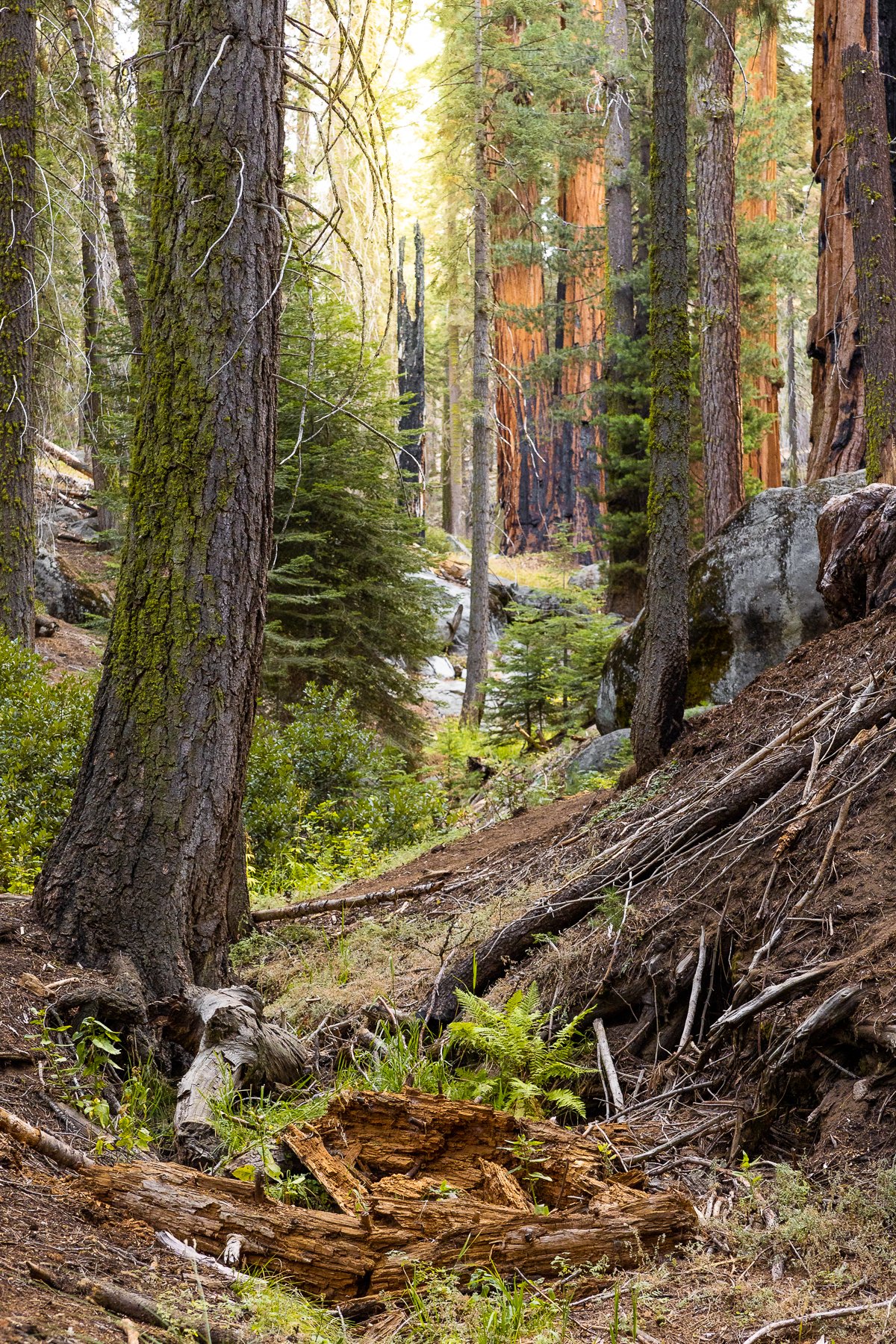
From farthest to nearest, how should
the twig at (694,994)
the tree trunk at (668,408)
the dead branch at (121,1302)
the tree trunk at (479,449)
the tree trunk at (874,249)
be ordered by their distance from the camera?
the tree trunk at (479,449), the tree trunk at (874,249), the tree trunk at (668,408), the twig at (694,994), the dead branch at (121,1302)

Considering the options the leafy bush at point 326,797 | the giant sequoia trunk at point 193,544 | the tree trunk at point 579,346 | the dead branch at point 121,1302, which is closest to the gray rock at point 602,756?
the leafy bush at point 326,797

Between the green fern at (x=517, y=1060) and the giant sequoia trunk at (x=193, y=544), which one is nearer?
the green fern at (x=517, y=1060)

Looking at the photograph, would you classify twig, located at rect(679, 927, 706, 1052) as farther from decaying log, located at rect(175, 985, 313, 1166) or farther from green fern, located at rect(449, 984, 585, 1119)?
decaying log, located at rect(175, 985, 313, 1166)

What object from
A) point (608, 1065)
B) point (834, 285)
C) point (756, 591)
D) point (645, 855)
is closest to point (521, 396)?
point (834, 285)

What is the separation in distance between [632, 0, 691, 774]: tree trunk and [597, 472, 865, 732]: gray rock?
1.49 metres

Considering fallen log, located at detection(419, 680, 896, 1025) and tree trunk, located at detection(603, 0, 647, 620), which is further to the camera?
tree trunk, located at detection(603, 0, 647, 620)

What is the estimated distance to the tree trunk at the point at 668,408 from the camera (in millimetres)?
6637

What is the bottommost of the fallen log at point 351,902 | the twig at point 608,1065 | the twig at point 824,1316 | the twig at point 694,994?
the fallen log at point 351,902

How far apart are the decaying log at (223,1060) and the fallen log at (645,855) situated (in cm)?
87

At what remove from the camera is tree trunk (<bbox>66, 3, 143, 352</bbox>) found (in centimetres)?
891

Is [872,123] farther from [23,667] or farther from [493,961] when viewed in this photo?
[23,667]

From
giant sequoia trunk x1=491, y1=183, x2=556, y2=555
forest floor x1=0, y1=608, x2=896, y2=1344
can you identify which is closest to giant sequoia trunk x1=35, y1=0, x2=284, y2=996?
forest floor x1=0, y1=608, x2=896, y2=1344

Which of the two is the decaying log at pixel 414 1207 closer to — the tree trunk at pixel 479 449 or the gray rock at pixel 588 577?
the tree trunk at pixel 479 449

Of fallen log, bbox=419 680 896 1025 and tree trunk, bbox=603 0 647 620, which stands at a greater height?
tree trunk, bbox=603 0 647 620
